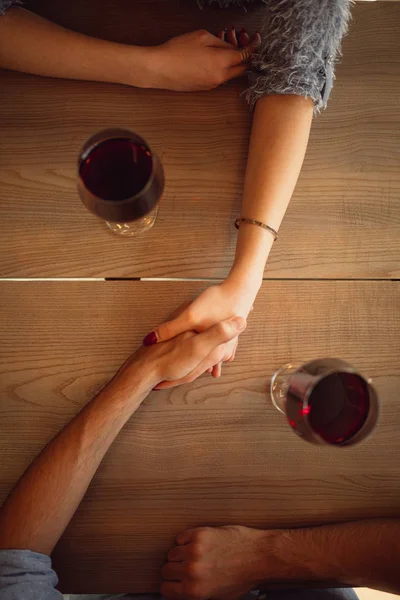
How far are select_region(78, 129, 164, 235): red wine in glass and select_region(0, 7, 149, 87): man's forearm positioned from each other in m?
0.27

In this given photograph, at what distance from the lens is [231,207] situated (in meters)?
0.96

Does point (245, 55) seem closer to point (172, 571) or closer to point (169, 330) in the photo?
point (169, 330)

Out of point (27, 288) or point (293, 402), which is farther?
point (27, 288)

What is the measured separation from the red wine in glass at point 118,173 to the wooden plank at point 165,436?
21 centimetres

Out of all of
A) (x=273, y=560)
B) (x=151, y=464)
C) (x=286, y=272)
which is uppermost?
(x=286, y=272)

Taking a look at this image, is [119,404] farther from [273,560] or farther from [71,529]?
[273,560]

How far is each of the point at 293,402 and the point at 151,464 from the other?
1.01 ft

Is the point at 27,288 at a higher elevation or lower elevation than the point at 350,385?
higher

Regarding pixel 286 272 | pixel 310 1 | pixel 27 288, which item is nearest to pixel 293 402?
pixel 286 272

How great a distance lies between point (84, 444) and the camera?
863mm

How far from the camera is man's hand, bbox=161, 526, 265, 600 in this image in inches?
34.5

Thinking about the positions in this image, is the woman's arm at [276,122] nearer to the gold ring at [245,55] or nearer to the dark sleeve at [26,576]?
the gold ring at [245,55]

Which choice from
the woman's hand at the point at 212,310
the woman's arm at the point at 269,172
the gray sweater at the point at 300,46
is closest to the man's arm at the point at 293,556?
the woman's hand at the point at 212,310

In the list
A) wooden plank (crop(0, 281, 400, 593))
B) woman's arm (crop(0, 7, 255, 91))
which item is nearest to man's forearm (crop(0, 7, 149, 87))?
woman's arm (crop(0, 7, 255, 91))
